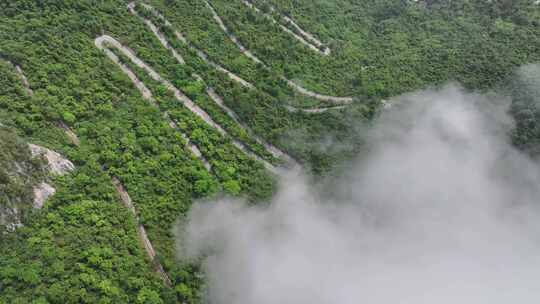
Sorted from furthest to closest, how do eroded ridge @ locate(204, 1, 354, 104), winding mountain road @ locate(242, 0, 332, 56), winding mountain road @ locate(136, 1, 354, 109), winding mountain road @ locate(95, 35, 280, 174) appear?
1. winding mountain road @ locate(242, 0, 332, 56)
2. eroded ridge @ locate(204, 1, 354, 104)
3. winding mountain road @ locate(136, 1, 354, 109)
4. winding mountain road @ locate(95, 35, 280, 174)

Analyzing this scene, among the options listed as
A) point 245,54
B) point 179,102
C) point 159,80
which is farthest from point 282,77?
point 159,80

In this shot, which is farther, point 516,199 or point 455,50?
point 455,50

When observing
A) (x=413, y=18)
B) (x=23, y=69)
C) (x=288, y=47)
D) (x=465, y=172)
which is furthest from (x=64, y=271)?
(x=413, y=18)

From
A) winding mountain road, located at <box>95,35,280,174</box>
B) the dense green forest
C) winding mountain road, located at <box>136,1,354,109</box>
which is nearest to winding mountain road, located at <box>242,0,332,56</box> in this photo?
the dense green forest

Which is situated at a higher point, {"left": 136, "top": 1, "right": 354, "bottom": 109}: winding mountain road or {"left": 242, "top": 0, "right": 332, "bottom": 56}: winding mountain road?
{"left": 242, "top": 0, "right": 332, "bottom": 56}: winding mountain road

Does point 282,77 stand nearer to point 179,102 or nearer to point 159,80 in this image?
point 179,102

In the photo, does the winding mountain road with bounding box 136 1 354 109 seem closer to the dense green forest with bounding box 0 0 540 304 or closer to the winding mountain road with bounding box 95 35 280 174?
the dense green forest with bounding box 0 0 540 304

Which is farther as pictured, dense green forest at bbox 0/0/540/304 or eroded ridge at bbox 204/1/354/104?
eroded ridge at bbox 204/1/354/104

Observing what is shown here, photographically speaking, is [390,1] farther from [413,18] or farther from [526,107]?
[526,107]
